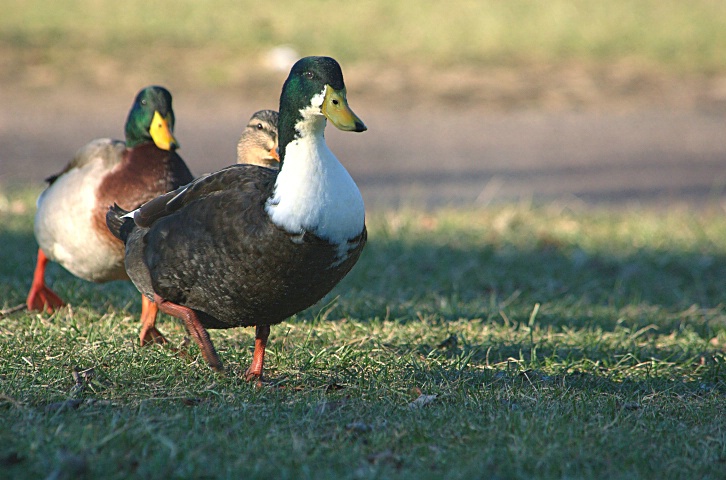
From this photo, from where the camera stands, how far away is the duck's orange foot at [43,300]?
4629 millimetres

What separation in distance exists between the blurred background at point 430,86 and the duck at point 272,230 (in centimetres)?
418

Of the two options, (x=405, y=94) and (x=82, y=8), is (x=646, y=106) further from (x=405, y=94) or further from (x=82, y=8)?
(x=82, y=8)

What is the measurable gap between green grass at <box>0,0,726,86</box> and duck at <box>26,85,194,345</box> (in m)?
8.57

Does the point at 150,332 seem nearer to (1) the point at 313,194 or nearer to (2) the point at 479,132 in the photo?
(1) the point at 313,194

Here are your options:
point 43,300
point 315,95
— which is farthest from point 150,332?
point 315,95

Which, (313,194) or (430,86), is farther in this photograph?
(430,86)

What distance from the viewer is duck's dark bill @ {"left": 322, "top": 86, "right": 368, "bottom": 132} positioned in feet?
10.9

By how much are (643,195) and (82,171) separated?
584 cm

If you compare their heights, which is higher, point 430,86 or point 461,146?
point 430,86

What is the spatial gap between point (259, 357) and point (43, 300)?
4.82ft

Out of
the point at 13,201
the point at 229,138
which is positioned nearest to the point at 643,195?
the point at 229,138

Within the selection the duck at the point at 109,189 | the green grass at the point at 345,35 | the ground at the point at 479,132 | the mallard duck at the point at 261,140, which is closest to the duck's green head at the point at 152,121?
the duck at the point at 109,189

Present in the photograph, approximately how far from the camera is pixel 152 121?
4496mm

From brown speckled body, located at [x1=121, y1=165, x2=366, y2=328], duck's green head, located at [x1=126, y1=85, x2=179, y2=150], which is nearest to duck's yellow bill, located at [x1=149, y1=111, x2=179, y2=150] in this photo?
duck's green head, located at [x1=126, y1=85, x2=179, y2=150]
